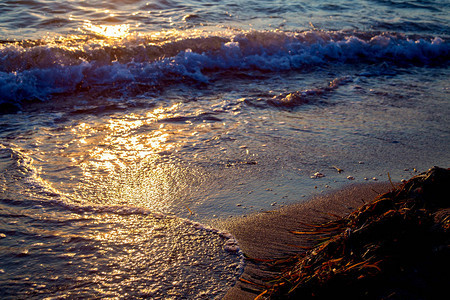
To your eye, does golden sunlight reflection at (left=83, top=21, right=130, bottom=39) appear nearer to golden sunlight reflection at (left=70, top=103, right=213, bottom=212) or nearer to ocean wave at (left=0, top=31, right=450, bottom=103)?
ocean wave at (left=0, top=31, right=450, bottom=103)

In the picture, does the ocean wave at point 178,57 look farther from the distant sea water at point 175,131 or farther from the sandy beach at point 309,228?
the sandy beach at point 309,228

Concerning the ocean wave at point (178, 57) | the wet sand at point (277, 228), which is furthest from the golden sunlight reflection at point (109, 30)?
the wet sand at point (277, 228)

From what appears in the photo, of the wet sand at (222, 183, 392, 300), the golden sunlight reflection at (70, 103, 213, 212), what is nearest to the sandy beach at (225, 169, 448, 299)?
the wet sand at (222, 183, 392, 300)

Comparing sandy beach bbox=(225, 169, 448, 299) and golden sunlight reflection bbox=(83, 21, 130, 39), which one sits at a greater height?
golden sunlight reflection bbox=(83, 21, 130, 39)

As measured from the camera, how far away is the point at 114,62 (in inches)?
253

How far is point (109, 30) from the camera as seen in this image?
7.96m

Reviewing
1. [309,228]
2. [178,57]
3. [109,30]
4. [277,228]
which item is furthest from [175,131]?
[109,30]

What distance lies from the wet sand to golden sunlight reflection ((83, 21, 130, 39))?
6086 mm

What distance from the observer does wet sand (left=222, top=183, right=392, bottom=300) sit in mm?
1990

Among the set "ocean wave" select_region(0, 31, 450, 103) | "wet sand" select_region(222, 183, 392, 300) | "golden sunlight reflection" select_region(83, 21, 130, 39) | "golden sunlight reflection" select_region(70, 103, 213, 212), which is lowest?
"wet sand" select_region(222, 183, 392, 300)

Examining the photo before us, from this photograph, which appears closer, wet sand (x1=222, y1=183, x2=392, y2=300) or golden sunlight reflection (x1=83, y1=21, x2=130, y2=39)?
wet sand (x1=222, y1=183, x2=392, y2=300)

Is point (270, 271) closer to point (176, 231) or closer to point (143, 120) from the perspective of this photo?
point (176, 231)

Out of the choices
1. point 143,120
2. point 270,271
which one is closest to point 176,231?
point 270,271

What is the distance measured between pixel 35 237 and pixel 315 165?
7.22ft
